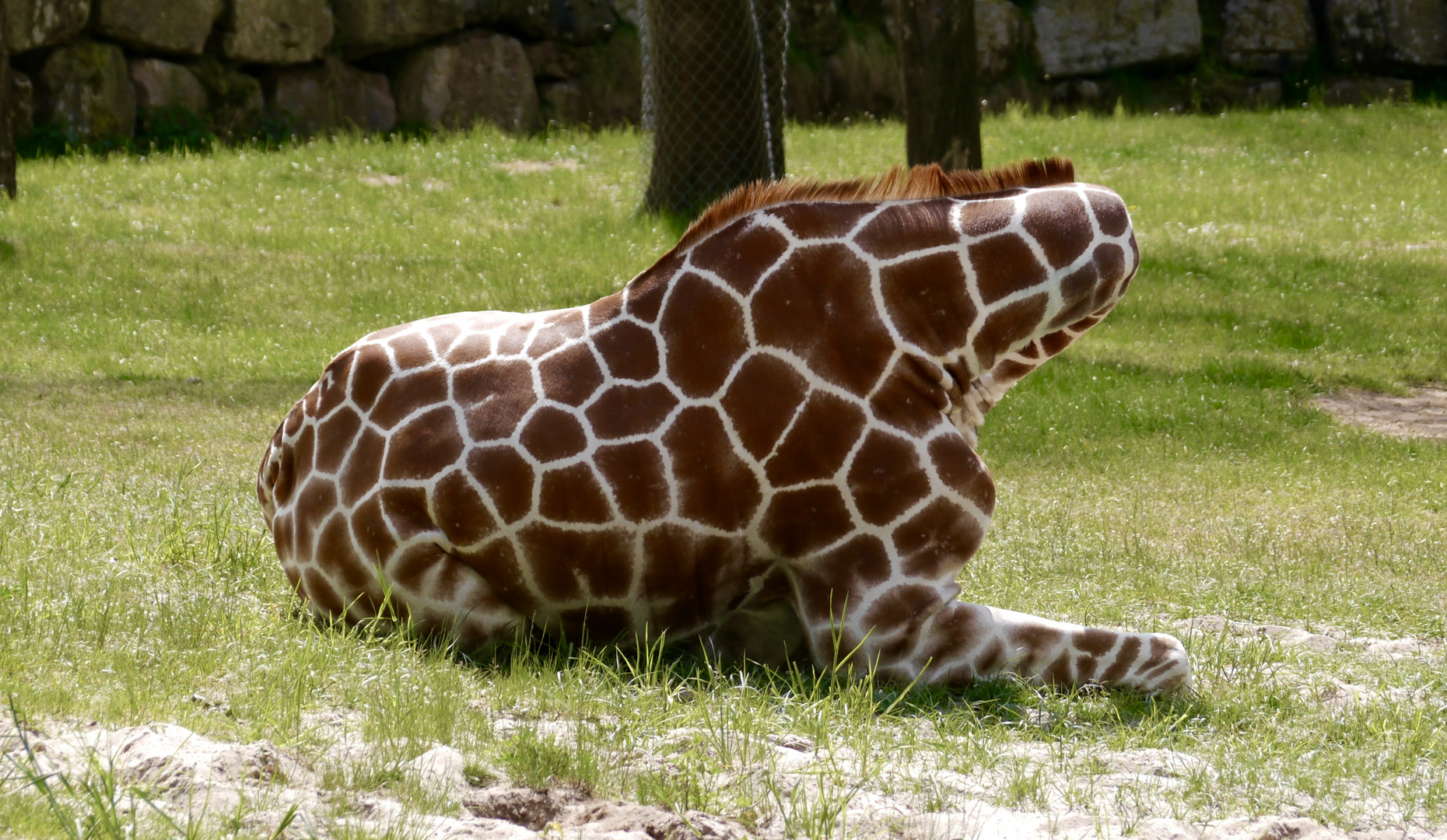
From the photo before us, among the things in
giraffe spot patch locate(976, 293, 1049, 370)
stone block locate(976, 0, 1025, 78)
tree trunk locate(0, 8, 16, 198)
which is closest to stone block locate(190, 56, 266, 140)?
tree trunk locate(0, 8, 16, 198)

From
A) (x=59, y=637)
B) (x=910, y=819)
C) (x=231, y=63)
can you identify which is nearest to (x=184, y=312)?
(x=231, y=63)

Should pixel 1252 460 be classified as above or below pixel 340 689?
below

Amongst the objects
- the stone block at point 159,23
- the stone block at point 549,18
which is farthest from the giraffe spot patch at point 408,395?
the stone block at point 549,18

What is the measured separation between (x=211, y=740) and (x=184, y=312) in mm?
8243

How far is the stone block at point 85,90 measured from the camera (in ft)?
47.3

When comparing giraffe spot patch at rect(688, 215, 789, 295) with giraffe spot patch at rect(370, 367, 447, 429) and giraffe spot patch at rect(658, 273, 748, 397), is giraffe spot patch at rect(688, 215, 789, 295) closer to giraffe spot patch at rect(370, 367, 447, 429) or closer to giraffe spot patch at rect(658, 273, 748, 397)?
giraffe spot patch at rect(658, 273, 748, 397)

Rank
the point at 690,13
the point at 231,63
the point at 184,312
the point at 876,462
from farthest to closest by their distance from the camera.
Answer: the point at 231,63 < the point at 690,13 < the point at 184,312 < the point at 876,462

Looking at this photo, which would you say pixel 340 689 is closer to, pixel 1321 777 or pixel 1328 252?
pixel 1321 777

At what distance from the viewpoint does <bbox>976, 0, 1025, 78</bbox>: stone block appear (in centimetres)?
1872

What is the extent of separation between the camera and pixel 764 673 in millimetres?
4176

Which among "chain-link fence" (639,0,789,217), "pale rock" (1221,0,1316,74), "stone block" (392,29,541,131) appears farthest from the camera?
"pale rock" (1221,0,1316,74)

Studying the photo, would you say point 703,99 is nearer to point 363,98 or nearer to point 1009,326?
point 363,98

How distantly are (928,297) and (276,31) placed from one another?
13.1 meters

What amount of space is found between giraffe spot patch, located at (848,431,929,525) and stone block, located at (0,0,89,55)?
40.6ft
